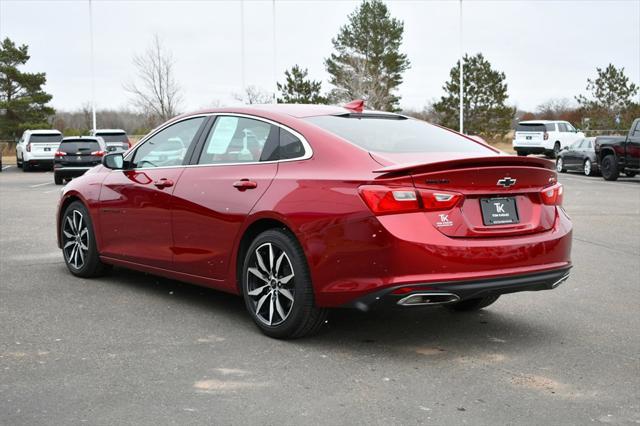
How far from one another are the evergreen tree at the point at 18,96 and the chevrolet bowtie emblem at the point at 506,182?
55.4 m

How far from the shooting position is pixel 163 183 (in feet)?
21.4

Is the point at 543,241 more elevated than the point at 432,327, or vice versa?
the point at 543,241

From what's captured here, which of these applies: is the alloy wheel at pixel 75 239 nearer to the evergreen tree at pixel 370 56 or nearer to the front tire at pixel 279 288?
the front tire at pixel 279 288

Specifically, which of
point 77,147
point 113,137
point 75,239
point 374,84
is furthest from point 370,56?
point 75,239

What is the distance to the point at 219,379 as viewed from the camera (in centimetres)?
462

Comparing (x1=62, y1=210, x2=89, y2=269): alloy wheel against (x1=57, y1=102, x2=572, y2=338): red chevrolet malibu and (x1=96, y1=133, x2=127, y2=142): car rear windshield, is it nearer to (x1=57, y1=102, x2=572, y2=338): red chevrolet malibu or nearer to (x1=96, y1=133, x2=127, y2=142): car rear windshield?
(x1=57, y1=102, x2=572, y2=338): red chevrolet malibu

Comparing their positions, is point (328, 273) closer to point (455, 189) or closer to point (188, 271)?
point (455, 189)

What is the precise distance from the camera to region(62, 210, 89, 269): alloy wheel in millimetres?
7727

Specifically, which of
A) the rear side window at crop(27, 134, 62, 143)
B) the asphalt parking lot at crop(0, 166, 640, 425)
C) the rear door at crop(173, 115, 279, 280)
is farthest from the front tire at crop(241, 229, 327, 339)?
the rear side window at crop(27, 134, 62, 143)

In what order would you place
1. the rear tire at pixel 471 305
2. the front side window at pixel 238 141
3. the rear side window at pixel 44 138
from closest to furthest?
the front side window at pixel 238 141 → the rear tire at pixel 471 305 → the rear side window at pixel 44 138

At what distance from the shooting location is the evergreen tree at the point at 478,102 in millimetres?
61812

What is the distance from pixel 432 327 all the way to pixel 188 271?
189cm

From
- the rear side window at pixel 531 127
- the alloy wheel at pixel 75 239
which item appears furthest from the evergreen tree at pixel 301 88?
the alloy wheel at pixel 75 239

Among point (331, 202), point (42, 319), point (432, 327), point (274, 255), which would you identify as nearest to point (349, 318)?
point (432, 327)
